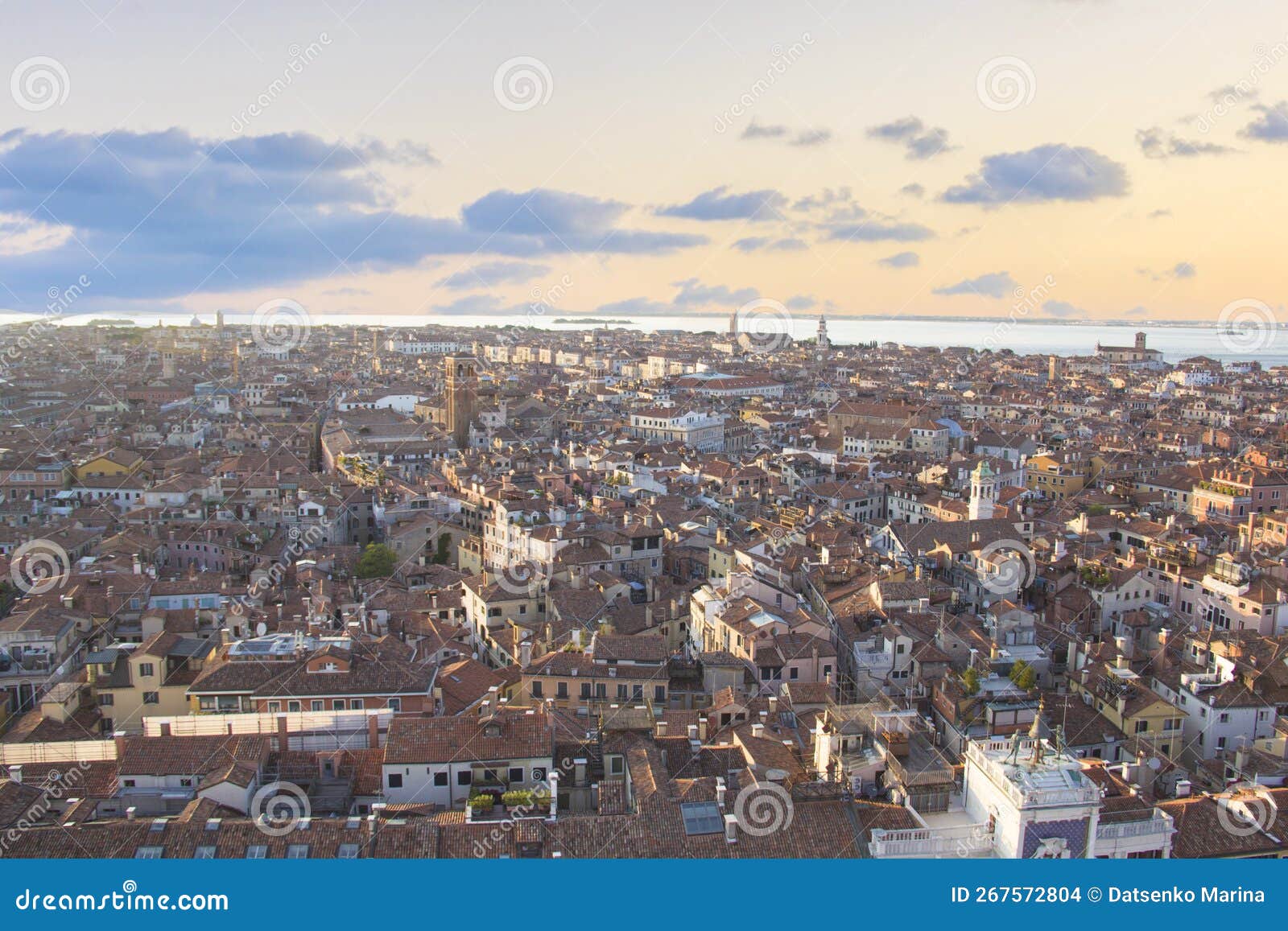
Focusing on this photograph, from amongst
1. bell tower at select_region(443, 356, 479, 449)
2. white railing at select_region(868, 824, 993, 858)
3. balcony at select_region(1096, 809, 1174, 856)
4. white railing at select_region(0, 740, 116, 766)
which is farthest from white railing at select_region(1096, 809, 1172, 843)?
bell tower at select_region(443, 356, 479, 449)

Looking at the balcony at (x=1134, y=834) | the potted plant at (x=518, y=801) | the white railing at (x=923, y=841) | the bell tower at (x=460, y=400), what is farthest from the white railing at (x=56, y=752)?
the bell tower at (x=460, y=400)

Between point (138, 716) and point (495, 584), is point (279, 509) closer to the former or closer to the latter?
point (495, 584)

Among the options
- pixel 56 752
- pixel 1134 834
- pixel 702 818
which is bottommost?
pixel 56 752

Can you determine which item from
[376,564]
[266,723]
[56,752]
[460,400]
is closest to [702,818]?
[266,723]

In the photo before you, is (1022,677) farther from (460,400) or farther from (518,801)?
(460,400)

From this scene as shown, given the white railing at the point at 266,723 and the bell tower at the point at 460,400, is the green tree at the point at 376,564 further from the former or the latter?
the bell tower at the point at 460,400

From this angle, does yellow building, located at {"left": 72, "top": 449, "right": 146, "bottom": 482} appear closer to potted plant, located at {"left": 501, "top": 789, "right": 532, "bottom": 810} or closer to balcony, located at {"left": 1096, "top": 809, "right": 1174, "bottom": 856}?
potted plant, located at {"left": 501, "top": 789, "right": 532, "bottom": 810}
